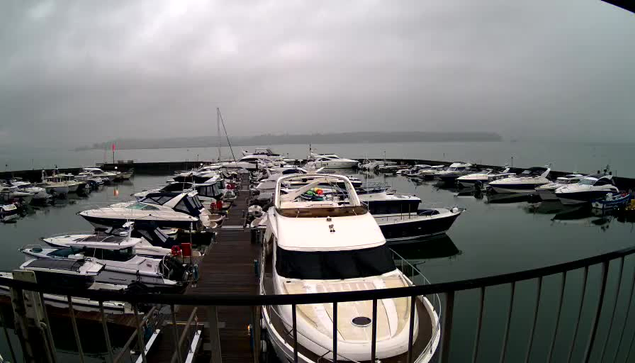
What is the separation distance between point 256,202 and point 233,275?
1198 centimetres

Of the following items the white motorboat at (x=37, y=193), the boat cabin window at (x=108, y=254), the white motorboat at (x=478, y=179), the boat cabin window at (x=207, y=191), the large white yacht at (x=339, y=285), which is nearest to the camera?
the large white yacht at (x=339, y=285)

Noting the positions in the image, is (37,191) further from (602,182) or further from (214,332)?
(602,182)

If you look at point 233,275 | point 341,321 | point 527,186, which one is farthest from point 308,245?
point 527,186

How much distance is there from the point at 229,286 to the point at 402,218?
1120 cm

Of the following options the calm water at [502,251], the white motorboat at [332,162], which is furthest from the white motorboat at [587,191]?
the white motorboat at [332,162]

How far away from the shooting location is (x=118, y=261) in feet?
39.0

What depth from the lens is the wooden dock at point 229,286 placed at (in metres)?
7.43

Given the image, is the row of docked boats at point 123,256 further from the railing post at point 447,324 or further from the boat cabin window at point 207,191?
the railing post at point 447,324

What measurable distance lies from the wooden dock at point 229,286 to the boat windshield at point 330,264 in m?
2.21

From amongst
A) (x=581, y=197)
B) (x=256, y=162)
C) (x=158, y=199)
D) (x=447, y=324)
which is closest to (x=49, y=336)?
(x=447, y=324)

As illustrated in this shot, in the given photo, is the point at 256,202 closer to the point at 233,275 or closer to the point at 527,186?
the point at 233,275

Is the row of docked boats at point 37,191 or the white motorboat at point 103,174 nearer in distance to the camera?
the row of docked boats at point 37,191

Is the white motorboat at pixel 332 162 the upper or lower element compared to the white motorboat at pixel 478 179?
upper

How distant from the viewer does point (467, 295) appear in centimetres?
1275
